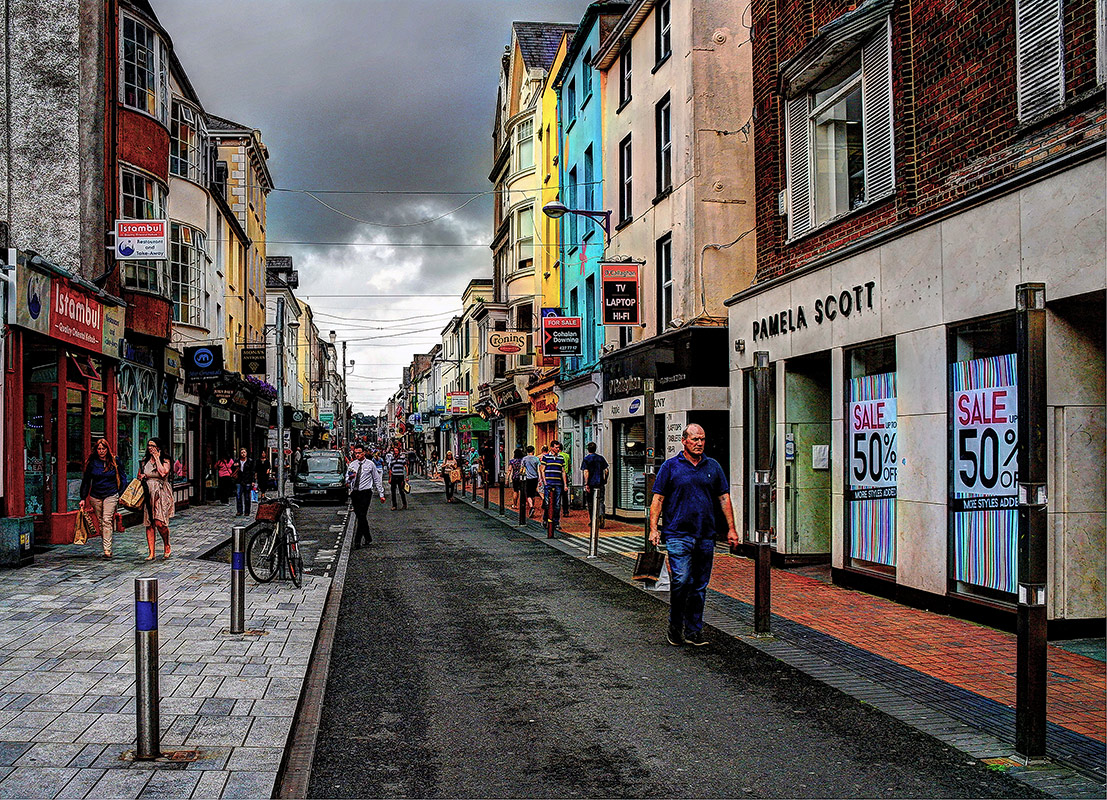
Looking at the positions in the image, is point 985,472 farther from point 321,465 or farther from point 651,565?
point 321,465

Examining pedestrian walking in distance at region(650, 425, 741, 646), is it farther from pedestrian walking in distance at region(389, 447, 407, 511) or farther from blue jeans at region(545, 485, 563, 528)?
pedestrian walking in distance at region(389, 447, 407, 511)

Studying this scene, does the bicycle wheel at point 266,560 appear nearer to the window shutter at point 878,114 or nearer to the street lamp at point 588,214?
the window shutter at point 878,114

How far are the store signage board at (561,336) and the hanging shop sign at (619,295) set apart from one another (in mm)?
6343

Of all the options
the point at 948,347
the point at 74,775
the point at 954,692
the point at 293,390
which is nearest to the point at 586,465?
the point at 948,347

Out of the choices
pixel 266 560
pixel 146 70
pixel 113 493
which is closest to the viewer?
pixel 266 560

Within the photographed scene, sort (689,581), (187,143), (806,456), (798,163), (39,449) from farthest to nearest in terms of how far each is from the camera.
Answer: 1. (187,143)
2. (39,449)
3. (806,456)
4. (798,163)
5. (689,581)

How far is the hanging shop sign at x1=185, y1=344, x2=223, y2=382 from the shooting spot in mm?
27656

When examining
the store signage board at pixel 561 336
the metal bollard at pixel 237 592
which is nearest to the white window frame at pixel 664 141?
the store signage board at pixel 561 336

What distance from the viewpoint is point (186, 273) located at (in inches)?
1075

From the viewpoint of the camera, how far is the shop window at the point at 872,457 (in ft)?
37.5

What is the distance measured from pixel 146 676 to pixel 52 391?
13.6m

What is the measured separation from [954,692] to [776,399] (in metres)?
8.11

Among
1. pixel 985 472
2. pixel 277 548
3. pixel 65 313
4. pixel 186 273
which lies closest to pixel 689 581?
pixel 985 472

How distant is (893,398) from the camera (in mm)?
11383
